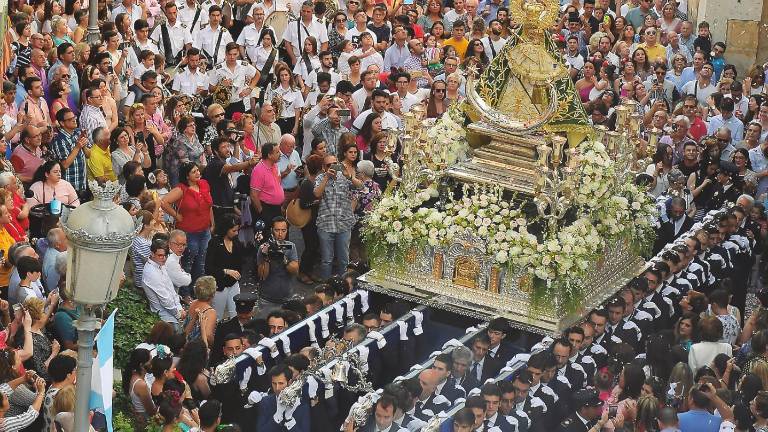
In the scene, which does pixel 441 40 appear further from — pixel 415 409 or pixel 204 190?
pixel 415 409

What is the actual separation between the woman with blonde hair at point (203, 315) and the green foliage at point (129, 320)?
501 millimetres

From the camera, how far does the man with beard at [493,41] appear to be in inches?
896

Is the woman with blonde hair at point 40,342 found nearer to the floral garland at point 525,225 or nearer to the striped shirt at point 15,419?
the striped shirt at point 15,419

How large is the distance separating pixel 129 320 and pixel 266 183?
3.28 meters

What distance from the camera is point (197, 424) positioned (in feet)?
42.9

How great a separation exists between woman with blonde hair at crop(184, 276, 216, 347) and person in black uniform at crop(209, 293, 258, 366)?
0.24ft

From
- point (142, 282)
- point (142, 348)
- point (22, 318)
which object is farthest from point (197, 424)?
point (142, 282)

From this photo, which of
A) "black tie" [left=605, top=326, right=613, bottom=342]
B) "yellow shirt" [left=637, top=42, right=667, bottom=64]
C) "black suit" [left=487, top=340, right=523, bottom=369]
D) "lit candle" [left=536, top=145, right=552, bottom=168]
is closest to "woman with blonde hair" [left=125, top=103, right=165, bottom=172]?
"lit candle" [left=536, top=145, right=552, bottom=168]

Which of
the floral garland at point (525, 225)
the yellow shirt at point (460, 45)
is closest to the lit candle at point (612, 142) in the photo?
the floral garland at point (525, 225)

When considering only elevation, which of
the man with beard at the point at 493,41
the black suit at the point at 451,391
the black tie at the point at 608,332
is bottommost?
the black tie at the point at 608,332

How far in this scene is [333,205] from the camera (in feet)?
58.4

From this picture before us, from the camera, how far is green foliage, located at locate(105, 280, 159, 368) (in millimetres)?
15117

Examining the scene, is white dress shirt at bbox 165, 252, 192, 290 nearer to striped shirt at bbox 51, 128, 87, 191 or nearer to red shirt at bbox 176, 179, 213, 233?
red shirt at bbox 176, 179, 213, 233

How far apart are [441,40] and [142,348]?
10815 millimetres
